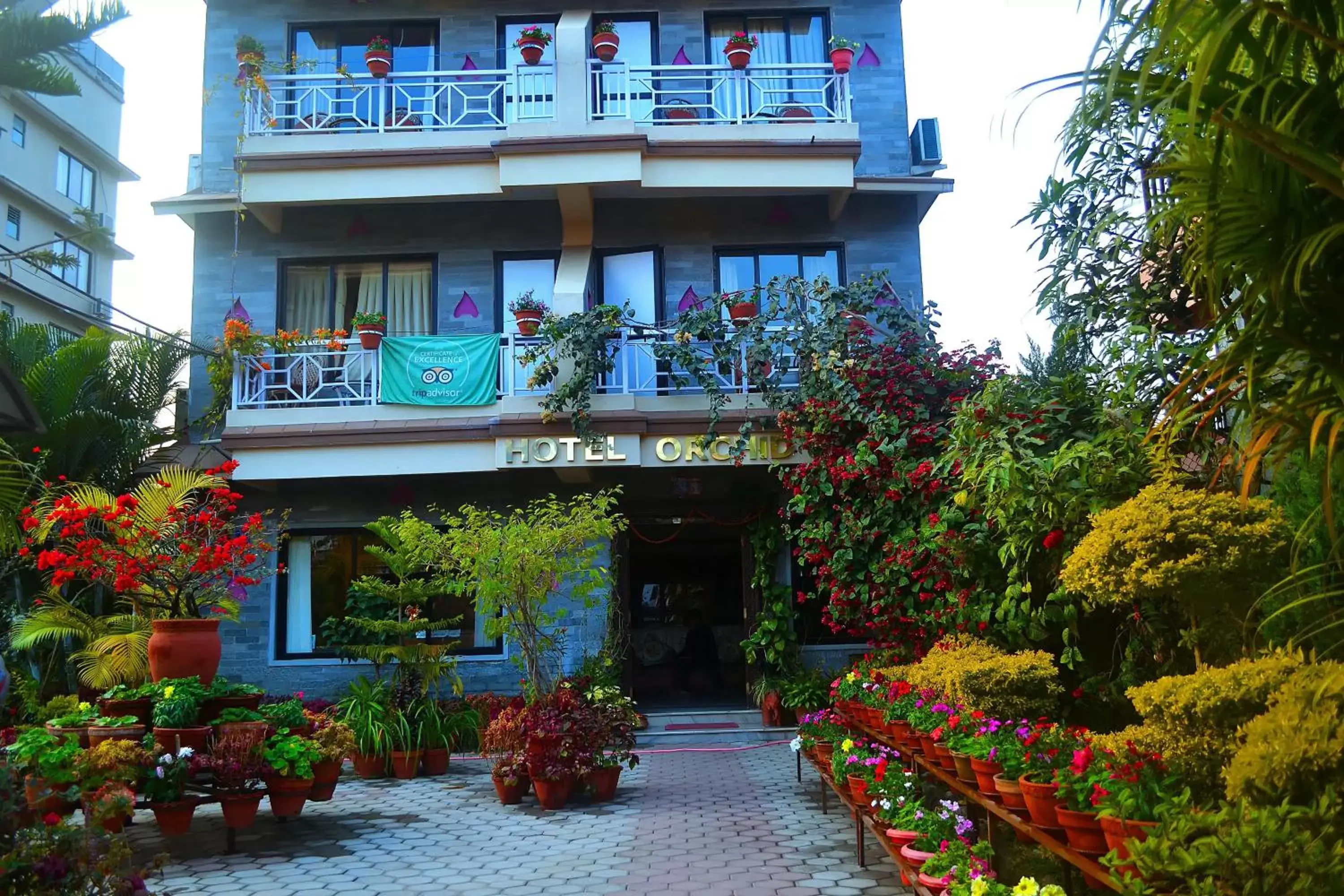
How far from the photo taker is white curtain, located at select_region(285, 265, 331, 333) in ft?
46.1

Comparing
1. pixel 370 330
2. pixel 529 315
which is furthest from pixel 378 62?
pixel 529 315

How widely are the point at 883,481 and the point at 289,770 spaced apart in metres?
5.50

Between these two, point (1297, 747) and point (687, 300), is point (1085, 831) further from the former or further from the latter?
point (687, 300)

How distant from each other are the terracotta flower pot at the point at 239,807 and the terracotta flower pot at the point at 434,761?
11.0 ft

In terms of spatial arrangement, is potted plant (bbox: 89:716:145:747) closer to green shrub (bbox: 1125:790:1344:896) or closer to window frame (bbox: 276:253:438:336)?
green shrub (bbox: 1125:790:1344:896)

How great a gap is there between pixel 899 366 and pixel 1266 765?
7658 mm

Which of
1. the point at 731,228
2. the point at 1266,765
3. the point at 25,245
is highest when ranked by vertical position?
the point at 25,245

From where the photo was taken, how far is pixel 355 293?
1416 cm

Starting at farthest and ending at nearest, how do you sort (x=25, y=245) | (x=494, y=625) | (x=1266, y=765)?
(x=25, y=245) < (x=494, y=625) < (x=1266, y=765)

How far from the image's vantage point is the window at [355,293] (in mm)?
13969

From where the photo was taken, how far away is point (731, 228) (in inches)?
551

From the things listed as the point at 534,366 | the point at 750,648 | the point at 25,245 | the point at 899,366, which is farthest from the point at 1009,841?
the point at 25,245

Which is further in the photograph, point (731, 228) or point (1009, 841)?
point (731, 228)

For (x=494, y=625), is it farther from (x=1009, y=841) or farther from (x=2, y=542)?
(x=1009, y=841)
